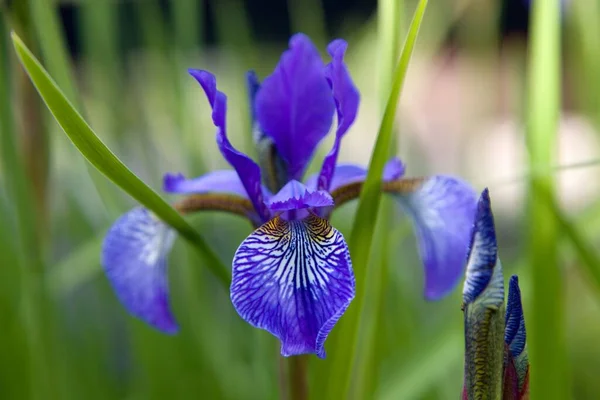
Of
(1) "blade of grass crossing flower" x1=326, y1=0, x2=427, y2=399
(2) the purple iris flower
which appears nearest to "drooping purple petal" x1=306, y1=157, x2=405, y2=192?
(2) the purple iris flower

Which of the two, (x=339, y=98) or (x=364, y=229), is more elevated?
(x=339, y=98)

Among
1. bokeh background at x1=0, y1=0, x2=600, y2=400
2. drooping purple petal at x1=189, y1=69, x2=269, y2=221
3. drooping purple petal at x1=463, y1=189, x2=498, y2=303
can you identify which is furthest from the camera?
bokeh background at x1=0, y1=0, x2=600, y2=400

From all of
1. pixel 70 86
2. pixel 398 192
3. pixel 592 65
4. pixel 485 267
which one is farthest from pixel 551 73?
pixel 592 65

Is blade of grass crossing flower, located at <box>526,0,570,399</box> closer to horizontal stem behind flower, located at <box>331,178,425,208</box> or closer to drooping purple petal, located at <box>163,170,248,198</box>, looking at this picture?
horizontal stem behind flower, located at <box>331,178,425,208</box>

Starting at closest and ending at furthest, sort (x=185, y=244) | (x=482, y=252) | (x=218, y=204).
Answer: (x=482, y=252), (x=218, y=204), (x=185, y=244)

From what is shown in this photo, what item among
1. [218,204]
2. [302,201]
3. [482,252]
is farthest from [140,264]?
[482,252]

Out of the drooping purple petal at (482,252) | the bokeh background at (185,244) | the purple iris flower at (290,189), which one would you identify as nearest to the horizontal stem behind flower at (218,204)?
the purple iris flower at (290,189)

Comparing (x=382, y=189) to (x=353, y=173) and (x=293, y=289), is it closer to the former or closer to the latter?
(x=353, y=173)
